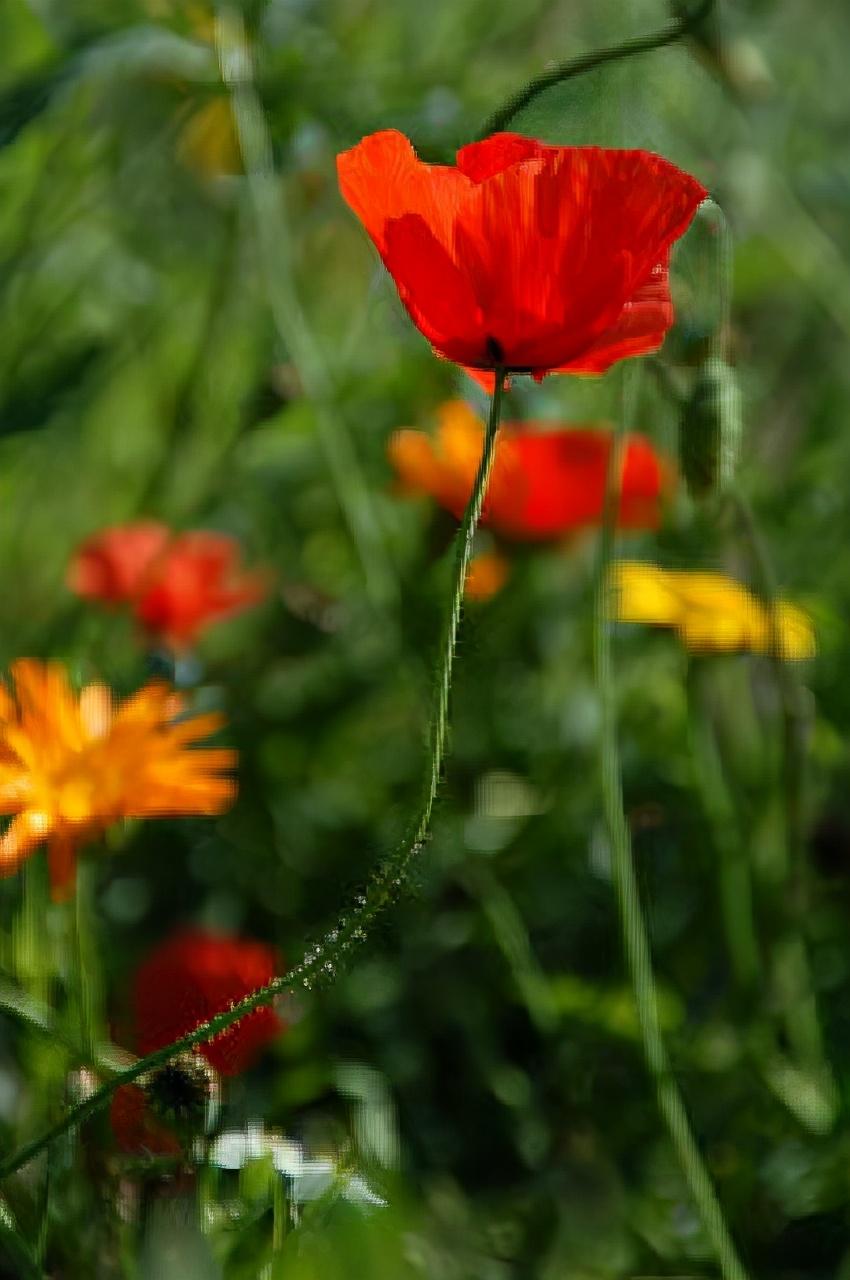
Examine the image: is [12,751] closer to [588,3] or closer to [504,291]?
[504,291]

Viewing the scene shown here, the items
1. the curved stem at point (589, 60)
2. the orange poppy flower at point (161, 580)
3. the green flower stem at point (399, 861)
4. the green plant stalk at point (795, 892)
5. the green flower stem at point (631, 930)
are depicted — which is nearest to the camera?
the green flower stem at point (399, 861)

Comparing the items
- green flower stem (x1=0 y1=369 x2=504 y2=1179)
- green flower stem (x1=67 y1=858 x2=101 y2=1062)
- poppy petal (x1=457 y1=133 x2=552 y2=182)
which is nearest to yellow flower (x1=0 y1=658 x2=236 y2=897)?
green flower stem (x1=67 y1=858 x2=101 y2=1062)

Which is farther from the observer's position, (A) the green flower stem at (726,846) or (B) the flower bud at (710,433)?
(A) the green flower stem at (726,846)

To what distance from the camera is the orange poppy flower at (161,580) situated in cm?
89

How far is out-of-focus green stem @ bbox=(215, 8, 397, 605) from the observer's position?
0.86 metres

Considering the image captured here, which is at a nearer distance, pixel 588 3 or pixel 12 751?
pixel 12 751

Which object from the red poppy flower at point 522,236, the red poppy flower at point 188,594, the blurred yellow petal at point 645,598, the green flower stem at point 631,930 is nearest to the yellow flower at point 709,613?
the blurred yellow petal at point 645,598

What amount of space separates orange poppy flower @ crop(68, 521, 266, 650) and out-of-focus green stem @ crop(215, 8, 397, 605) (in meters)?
0.10

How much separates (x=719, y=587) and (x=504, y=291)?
45cm

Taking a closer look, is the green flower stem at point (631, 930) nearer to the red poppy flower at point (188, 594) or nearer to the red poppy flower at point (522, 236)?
the red poppy flower at point (522, 236)

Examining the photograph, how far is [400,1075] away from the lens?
2.70 ft

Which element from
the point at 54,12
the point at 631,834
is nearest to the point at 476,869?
the point at 631,834

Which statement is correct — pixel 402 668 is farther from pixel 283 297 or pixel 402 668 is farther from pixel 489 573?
pixel 283 297

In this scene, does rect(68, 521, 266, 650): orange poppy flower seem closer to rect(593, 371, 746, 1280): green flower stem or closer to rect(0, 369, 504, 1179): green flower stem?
rect(593, 371, 746, 1280): green flower stem
